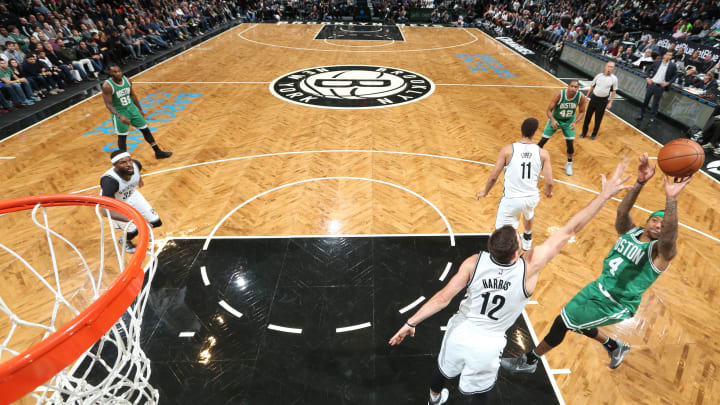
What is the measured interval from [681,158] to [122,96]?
817 cm

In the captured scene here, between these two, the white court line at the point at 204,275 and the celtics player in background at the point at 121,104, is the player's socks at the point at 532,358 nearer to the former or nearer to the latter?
the white court line at the point at 204,275

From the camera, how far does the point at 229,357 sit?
11.6 ft

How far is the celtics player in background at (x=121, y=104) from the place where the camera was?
20.7 feet

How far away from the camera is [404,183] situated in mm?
6418

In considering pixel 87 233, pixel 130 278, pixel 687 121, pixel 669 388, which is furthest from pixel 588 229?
pixel 87 233

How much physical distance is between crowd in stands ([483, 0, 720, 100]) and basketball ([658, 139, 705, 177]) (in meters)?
7.68

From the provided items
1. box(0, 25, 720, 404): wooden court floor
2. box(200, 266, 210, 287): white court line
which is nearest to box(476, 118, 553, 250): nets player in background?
box(0, 25, 720, 404): wooden court floor

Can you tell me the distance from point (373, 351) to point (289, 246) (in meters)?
1.98

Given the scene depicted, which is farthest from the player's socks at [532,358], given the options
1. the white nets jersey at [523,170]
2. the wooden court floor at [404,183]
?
the white nets jersey at [523,170]

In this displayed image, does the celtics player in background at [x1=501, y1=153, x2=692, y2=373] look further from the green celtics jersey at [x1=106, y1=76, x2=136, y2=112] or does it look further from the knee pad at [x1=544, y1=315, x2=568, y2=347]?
the green celtics jersey at [x1=106, y1=76, x2=136, y2=112]

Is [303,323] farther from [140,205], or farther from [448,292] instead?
[140,205]

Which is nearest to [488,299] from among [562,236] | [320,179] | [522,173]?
[562,236]

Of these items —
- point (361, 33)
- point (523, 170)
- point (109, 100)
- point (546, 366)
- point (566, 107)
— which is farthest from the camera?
point (361, 33)

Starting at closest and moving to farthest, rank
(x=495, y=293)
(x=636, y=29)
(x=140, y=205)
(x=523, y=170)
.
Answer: (x=495, y=293)
(x=523, y=170)
(x=140, y=205)
(x=636, y=29)
